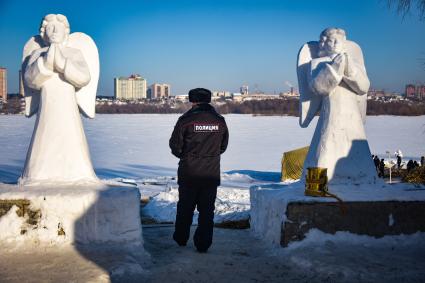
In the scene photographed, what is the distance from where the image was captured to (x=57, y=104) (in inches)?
222

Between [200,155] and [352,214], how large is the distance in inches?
63.6

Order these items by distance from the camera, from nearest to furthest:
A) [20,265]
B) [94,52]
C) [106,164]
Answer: [20,265] → [94,52] → [106,164]

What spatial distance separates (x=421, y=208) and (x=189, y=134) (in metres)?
2.45

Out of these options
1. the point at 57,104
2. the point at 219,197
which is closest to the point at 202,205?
the point at 57,104

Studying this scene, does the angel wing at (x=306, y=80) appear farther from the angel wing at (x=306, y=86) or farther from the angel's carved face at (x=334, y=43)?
the angel's carved face at (x=334, y=43)

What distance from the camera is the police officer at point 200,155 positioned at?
490 cm

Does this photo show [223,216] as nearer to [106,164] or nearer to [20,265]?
[20,265]

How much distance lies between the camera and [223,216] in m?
8.77

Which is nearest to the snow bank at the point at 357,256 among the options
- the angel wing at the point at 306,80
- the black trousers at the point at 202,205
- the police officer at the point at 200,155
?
the black trousers at the point at 202,205

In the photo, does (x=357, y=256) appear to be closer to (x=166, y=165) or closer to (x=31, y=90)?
(x=31, y=90)

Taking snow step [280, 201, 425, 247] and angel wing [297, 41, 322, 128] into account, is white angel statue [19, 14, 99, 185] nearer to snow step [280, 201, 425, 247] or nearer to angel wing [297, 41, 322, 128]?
snow step [280, 201, 425, 247]

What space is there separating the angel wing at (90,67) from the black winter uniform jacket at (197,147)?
1.61 m

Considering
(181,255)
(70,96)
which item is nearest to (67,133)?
(70,96)

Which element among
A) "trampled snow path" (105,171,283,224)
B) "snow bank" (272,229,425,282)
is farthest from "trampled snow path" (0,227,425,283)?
"trampled snow path" (105,171,283,224)
